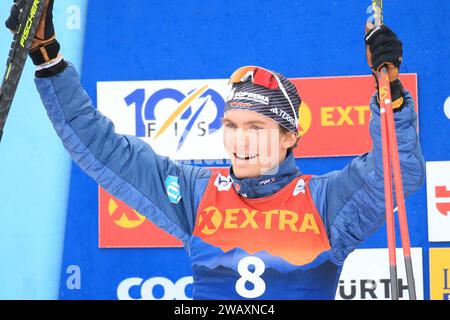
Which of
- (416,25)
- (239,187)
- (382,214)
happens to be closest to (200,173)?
(239,187)

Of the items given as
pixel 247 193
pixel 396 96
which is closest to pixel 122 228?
pixel 247 193

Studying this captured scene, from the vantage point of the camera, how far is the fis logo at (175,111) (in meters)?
3.46

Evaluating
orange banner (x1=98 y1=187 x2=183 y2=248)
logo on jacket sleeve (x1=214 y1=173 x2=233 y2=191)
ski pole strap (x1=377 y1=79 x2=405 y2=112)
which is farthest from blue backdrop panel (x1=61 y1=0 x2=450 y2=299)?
ski pole strap (x1=377 y1=79 x2=405 y2=112)

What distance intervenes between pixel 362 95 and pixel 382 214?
4.01 ft

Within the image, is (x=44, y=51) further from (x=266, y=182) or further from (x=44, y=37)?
(x=266, y=182)

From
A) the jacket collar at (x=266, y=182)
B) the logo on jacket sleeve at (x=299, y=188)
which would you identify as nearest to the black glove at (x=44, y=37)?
the jacket collar at (x=266, y=182)

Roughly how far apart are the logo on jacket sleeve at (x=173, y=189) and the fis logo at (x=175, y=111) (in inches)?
42.7

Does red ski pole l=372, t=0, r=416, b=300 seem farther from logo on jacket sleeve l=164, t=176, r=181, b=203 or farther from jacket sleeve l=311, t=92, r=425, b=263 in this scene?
logo on jacket sleeve l=164, t=176, r=181, b=203

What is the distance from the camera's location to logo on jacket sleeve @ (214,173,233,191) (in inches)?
94.0

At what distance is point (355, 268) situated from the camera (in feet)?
11.1

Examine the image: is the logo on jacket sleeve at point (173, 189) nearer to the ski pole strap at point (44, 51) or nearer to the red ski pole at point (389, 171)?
the ski pole strap at point (44, 51)

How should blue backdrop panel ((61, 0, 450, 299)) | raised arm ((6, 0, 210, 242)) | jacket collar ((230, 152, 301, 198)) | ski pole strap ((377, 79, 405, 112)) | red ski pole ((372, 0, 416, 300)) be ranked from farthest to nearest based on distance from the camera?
blue backdrop panel ((61, 0, 450, 299)), jacket collar ((230, 152, 301, 198)), raised arm ((6, 0, 210, 242)), ski pole strap ((377, 79, 405, 112)), red ski pole ((372, 0, 416, 300))

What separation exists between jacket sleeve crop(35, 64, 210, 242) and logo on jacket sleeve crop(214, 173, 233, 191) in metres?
0.03
